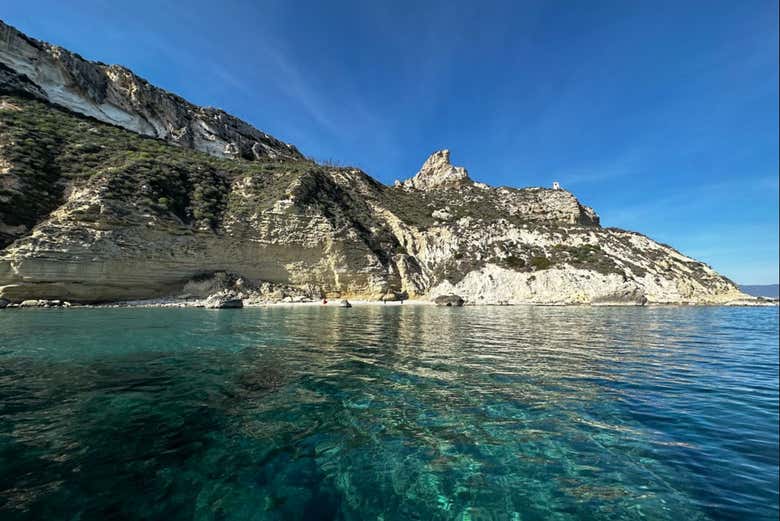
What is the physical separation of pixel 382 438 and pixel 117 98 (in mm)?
89812

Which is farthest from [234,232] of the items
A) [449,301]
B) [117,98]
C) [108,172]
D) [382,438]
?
[382,438]

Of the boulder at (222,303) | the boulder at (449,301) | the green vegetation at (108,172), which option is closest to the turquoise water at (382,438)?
the boulder at (222,303)

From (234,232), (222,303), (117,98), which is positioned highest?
(117,98)

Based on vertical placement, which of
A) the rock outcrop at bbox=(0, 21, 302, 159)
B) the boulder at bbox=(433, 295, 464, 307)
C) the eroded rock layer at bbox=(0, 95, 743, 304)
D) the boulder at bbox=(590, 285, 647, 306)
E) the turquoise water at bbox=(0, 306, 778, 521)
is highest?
the rock outcrop at bbox=(0, 21, 302, 159)

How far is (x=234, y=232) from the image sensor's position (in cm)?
4844

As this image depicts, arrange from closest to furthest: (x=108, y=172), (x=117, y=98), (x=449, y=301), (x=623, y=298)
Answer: (x=108, y=172) → (x=449, y=301) → (x=623, y=298) → (x=117, y=98)

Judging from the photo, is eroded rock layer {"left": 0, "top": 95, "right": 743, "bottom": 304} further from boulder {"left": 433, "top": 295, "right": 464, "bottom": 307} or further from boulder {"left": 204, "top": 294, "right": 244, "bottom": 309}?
boulder {"left": 204, "top": 294, "right": 244, "bottom": 309}

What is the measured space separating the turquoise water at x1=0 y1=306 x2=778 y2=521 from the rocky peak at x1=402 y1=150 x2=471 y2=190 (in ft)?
329

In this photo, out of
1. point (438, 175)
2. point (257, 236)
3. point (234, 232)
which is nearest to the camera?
point (234, 232)

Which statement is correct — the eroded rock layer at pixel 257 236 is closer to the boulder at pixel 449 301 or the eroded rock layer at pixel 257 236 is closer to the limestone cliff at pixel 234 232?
the limestone cliff at pixel 234 232

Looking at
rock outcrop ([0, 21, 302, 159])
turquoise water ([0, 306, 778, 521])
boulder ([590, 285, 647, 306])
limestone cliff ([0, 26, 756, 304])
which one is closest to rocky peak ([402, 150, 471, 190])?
limestone cliff ([0, 26, 756, 304])

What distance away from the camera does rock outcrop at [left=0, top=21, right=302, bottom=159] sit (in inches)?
2144

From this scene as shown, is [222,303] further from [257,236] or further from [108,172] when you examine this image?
[108,172]

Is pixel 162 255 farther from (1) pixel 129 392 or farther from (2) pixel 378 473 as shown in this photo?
(2) pixel 378 473
